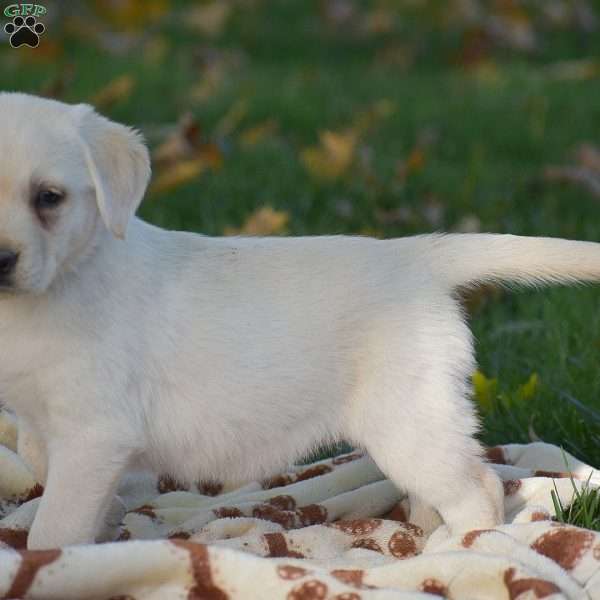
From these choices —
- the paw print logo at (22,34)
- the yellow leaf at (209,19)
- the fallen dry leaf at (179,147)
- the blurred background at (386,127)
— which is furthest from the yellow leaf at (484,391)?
the yellow leaf at (209,19)

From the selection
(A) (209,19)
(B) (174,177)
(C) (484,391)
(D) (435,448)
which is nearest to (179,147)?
(B) (174,177)

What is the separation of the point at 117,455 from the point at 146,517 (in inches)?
16.8

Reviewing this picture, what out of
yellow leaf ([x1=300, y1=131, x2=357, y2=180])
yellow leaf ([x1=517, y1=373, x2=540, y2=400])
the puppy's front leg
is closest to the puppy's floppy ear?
Result: the puppy's front leg

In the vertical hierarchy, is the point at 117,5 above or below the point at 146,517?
above

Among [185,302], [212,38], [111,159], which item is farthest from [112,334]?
[212,38]

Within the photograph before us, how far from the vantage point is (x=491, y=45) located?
10344 millimetres

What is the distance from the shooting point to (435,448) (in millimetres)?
2805

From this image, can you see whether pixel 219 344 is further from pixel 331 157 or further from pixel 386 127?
pixel 386 127

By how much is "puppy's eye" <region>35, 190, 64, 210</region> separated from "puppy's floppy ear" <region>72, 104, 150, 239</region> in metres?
0.09

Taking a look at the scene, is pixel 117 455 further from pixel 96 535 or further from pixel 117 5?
pixel 117 5

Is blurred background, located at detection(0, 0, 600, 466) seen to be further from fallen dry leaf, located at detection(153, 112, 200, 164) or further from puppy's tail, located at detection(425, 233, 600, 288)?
puppy's tail, located at detection(425, 233, 600, 288)

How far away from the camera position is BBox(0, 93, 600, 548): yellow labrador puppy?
274 centimetres

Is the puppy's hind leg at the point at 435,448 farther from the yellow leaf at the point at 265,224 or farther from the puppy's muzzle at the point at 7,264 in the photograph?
the yellow leaf at the point at 265,224

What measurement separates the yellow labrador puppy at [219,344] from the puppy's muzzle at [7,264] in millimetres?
124
